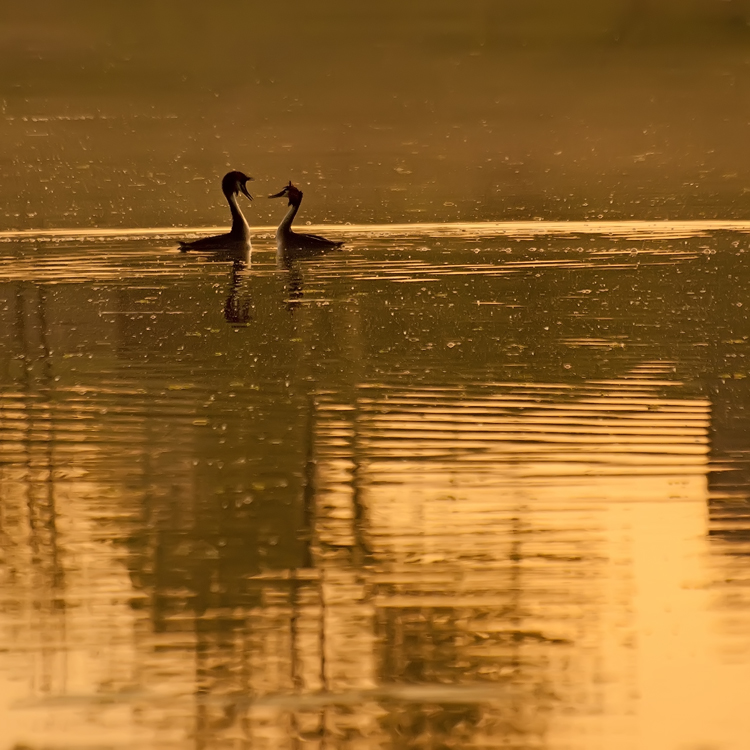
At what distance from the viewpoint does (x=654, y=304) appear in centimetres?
1534

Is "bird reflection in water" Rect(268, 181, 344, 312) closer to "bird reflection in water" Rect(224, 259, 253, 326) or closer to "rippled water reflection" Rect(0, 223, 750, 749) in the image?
"bird reflection in water" Rect(224, 259, 253, 326)

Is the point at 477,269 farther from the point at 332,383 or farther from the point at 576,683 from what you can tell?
the point at 576,683

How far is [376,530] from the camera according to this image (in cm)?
745

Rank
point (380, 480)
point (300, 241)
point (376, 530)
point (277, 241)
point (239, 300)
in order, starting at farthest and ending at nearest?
point (277, 241)
point (300, 241)
point (239, 300)
point (380, 480)
point (376, 530)

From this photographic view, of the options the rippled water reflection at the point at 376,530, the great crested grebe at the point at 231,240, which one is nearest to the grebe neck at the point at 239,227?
the great crested grebe at the point at 231,240

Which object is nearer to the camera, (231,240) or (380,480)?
(380,480)

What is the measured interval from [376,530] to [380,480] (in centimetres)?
89

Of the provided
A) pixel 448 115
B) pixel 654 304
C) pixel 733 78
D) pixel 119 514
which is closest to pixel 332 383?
pixel 119 514

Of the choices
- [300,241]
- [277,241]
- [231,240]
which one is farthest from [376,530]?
[277,241]

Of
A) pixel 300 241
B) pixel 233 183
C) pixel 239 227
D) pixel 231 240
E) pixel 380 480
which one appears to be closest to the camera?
pixel 380 480

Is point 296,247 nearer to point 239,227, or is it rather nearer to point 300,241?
point 300,241

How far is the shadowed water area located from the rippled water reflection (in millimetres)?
19

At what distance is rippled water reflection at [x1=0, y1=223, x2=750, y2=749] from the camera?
5598 mm

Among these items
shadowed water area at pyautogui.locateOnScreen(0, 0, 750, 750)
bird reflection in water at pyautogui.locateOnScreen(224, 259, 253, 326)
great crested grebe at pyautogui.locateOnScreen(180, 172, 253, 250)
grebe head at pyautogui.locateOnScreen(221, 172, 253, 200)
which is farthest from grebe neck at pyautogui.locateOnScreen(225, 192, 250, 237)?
grebe head at pyautogui.locateOnScreen(221, 172, 253, 200)
